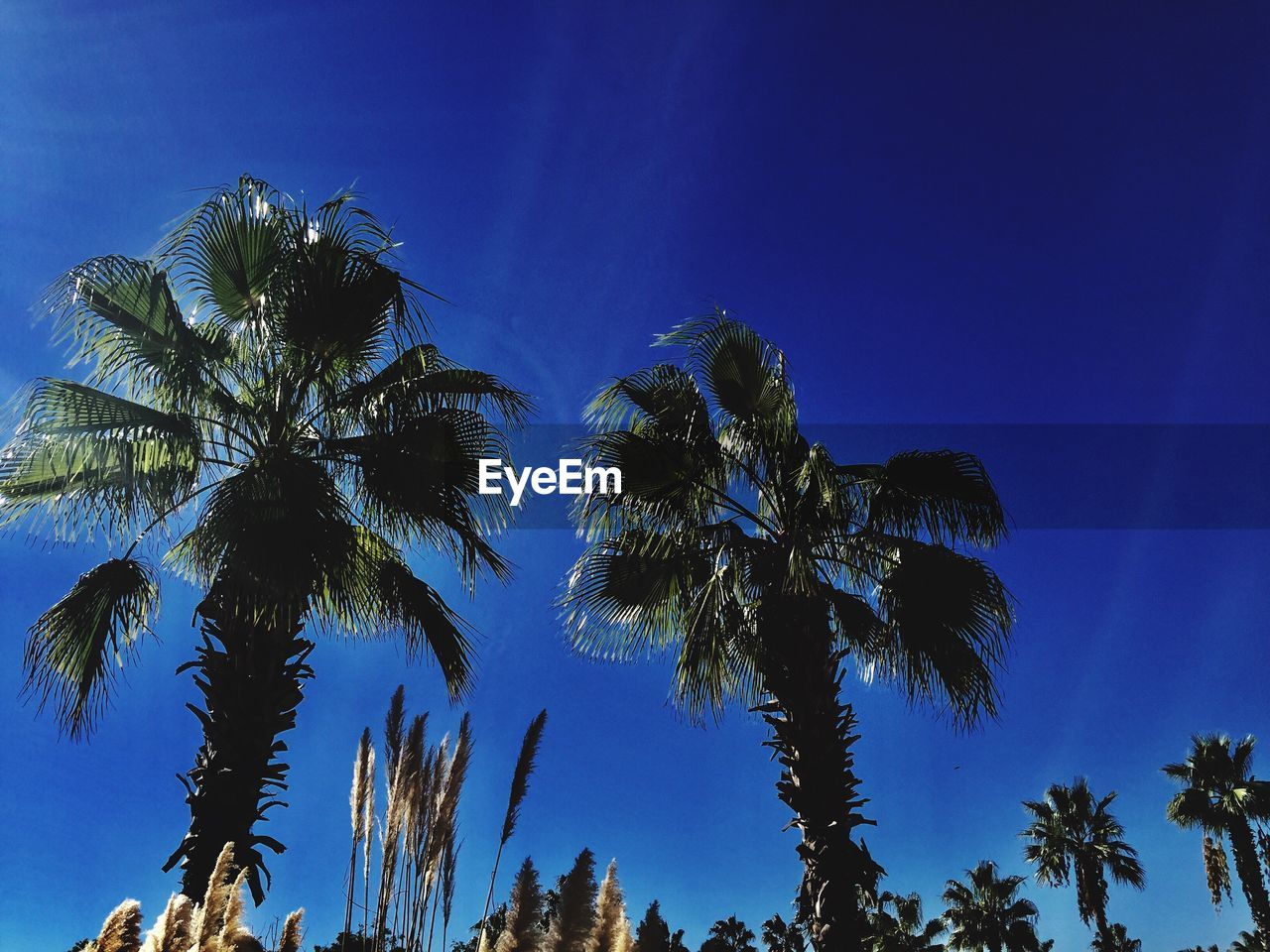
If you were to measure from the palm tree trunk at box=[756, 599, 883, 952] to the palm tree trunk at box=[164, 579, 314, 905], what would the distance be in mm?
4270

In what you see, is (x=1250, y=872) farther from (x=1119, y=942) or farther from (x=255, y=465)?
(x=255, y=465)

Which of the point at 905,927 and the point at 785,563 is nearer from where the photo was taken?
the point at 785,563

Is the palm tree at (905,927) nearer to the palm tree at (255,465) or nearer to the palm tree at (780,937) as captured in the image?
the palm tree at (780,937)

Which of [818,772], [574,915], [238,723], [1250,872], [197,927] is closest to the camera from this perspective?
[574,915]

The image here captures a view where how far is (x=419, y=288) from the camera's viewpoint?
7.79 m

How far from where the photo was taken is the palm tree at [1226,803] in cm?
2659

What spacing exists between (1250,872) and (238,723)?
3059 cm

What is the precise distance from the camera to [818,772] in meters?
8.20

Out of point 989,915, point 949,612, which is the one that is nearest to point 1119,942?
point 989,915

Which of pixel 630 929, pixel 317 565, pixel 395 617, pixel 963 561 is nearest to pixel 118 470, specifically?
pixel 317 565

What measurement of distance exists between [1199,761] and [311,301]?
31553 millimetres

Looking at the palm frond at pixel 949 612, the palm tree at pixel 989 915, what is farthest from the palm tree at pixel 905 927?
the palm frond at pixel 949 612

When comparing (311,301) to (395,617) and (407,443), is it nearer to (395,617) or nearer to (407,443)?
(407,443)

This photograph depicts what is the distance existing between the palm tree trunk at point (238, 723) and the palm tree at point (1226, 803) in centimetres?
3020
